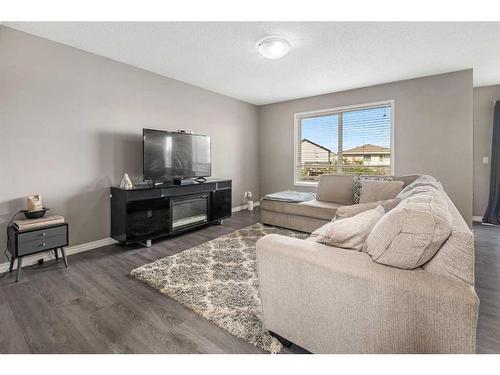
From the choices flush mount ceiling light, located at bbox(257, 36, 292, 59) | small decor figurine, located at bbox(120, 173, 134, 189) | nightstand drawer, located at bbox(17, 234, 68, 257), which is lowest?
nightstand drawer, located at bbox(17, 234, 68, 257)

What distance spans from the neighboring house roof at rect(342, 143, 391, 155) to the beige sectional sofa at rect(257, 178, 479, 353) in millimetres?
3650

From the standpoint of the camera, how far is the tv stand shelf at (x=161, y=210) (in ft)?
10.5

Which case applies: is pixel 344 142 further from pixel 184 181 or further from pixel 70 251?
pixel 70 251

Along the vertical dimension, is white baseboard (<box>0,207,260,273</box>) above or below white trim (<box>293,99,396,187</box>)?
below

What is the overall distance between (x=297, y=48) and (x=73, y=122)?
278cm

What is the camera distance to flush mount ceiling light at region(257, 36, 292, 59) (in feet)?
9.03

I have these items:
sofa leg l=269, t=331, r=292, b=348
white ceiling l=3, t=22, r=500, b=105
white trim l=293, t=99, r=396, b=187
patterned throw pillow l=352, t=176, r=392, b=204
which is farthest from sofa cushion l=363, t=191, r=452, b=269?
white trim l=293, t=99, r=396, b=187

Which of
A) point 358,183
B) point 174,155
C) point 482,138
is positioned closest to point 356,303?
point 358,183

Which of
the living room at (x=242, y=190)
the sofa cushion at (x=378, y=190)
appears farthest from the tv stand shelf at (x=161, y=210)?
the sofa cushion at (x=378, y=190)

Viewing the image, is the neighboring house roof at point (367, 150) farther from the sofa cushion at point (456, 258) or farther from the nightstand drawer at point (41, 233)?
the nightstand drawer at point (41, 233)

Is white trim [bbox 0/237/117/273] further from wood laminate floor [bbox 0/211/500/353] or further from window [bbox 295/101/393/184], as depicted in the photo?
window [bbox 295/101/393/184]

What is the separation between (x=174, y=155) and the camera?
3799 millimetres

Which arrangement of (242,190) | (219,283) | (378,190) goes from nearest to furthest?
1. (219,283)
2. (378,190)
3. (242,190)

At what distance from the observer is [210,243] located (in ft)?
11.2
